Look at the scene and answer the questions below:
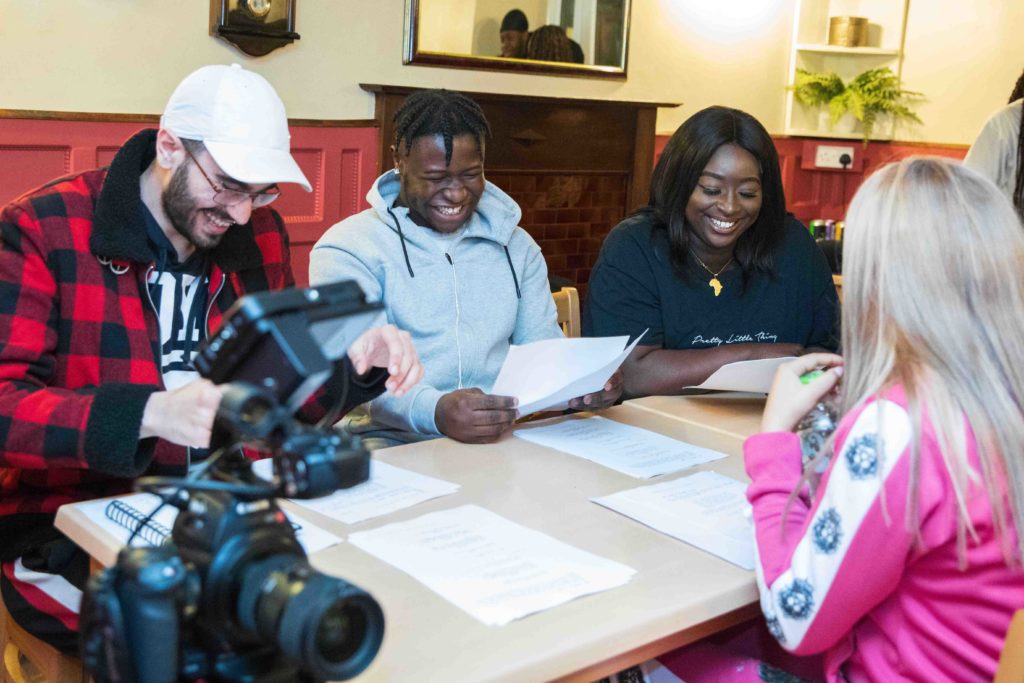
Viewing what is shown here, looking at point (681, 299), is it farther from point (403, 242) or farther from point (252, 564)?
point (252, 564)

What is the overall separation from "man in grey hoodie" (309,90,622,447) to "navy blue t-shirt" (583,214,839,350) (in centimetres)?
26

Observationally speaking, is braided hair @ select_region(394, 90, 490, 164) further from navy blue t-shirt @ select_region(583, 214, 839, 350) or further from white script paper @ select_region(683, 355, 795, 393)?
white script paper @ select_region(683, 355, 795, 393)

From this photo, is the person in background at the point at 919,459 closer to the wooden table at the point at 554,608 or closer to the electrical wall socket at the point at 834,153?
the wooden table at the point at 554,608

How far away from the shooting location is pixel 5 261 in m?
1.65


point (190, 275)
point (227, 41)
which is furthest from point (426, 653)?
point (227, 41)

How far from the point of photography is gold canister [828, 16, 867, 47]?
5930 mm

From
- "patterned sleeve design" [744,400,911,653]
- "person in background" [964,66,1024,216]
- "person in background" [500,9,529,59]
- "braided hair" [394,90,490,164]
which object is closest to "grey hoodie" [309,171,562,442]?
"braided hair" [394,90,490,164]

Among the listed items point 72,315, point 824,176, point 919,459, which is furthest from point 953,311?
point 824,176

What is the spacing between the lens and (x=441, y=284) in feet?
7.42

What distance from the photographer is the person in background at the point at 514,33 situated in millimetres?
4785

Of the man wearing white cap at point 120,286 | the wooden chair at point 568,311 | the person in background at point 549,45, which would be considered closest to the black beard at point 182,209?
the man wearing white cap at point 120,286

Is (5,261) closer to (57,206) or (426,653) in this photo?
(57,206)

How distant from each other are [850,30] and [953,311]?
5.11 meters

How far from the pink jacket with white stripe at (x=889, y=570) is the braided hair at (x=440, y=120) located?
1.19 m
